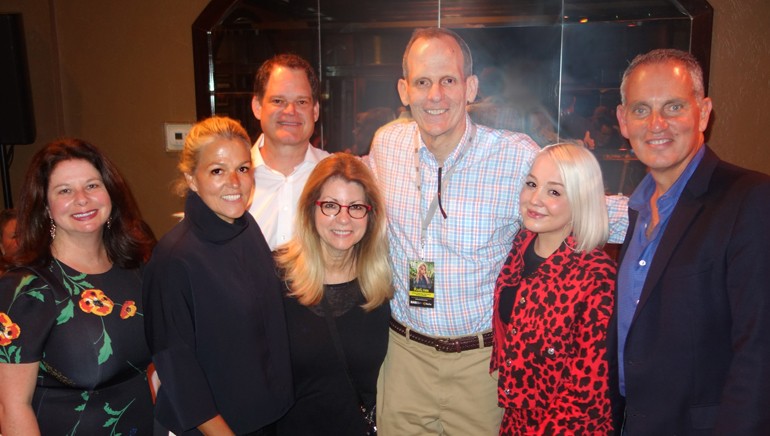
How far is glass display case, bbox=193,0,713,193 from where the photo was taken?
4324mm

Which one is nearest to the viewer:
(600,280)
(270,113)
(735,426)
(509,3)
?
(735,426)

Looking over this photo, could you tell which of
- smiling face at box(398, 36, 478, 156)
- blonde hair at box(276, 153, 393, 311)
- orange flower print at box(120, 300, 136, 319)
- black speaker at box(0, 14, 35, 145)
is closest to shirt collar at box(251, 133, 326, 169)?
blonde hair at box(276, 153, 393, 311)

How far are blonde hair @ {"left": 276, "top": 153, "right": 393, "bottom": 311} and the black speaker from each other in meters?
2.97

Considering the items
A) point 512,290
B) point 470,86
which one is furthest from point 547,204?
point 470,86

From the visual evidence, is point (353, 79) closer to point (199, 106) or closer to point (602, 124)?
point (199, 106)

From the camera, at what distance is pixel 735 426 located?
1519 millimetres

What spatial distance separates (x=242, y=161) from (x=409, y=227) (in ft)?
2.61

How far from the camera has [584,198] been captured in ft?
6.68

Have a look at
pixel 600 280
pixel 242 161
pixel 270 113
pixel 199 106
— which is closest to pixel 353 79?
pixel 199 106

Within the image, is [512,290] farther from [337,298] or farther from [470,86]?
[470,86]

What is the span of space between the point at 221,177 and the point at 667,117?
1.51 metres

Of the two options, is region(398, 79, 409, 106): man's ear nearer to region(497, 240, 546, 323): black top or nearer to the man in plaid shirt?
the man in plaid shirt

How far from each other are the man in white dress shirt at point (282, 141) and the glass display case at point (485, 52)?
188 cm

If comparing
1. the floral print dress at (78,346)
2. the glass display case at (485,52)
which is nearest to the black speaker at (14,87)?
the glass display case at (485,52)
